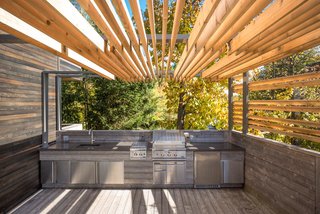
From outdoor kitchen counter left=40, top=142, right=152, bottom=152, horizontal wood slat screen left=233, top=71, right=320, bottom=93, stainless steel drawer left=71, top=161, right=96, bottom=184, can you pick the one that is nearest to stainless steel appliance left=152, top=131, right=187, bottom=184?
outdoor kitchen counter left=40, top=142, right=152, bottom=152

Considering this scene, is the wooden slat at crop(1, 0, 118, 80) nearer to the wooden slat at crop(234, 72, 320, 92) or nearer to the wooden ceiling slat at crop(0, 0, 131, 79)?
the wooden ceiling slat at crop(0, 0, 131, 79)

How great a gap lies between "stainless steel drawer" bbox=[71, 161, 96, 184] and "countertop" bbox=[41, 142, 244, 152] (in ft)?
0.99

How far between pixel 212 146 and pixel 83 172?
2696 millimetres

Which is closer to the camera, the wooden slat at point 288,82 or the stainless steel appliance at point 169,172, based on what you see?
the wooden slat at point 288,82

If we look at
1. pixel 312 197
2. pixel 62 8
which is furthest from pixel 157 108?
pixel 62 8

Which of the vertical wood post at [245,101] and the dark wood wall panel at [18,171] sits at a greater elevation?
the vertical wood post at [245,101]

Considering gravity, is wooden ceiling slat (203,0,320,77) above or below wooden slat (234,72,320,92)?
above

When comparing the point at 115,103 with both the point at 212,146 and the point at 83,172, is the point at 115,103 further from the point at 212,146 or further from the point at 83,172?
the point at 212,146

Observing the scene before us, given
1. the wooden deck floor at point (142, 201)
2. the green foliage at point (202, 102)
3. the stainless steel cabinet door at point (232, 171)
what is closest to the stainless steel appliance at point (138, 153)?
the wooden deck floor at point (142, 201)

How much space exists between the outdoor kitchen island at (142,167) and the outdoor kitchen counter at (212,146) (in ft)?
0.07

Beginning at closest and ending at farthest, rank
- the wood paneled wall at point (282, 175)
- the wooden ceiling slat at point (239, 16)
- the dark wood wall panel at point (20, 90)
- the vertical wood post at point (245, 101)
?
the wooden ceiling slat at point (239, 16) → the wood paneled wall at point (282, 175) → the dark wood wall panel at point (20, 90) → the vertical wood post at point (245, 101)

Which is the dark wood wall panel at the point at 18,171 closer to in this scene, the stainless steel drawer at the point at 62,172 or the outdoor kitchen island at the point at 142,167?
the outdoor kitchen island at the point at 142,167

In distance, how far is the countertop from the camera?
4.75 meters

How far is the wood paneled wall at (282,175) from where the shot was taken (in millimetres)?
2934
